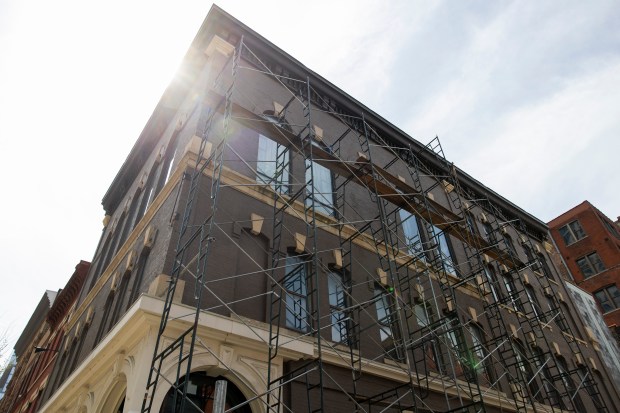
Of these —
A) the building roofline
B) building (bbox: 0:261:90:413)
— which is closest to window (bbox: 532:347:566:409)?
the building roofline

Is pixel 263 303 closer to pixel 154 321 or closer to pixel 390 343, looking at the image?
pixel 154 321

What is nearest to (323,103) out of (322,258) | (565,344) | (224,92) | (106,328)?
(224,92)

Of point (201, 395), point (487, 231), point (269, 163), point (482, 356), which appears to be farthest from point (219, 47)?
point (487, 231)

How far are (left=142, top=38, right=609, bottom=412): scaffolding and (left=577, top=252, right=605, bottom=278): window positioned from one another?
66.1ft

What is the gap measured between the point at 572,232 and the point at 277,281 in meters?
40.2

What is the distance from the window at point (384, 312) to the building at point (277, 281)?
79 millimetres

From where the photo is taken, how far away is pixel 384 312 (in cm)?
1470

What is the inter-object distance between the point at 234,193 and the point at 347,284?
176 inches

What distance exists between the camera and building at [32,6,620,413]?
9.66 meters

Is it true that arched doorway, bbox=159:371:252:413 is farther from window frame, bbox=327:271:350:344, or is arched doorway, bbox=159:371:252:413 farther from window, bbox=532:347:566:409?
window, bbox=532:347:566:409

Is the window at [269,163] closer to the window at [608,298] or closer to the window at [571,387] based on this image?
the window at [571,387]

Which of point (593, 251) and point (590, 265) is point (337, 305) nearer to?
point (590, 265)

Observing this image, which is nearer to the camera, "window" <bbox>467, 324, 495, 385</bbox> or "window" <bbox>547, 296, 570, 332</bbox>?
"window" <bbox>467, 324, 495, 385</bbox>

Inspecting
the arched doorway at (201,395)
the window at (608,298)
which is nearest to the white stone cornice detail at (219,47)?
the arched doorway at (201,395)
